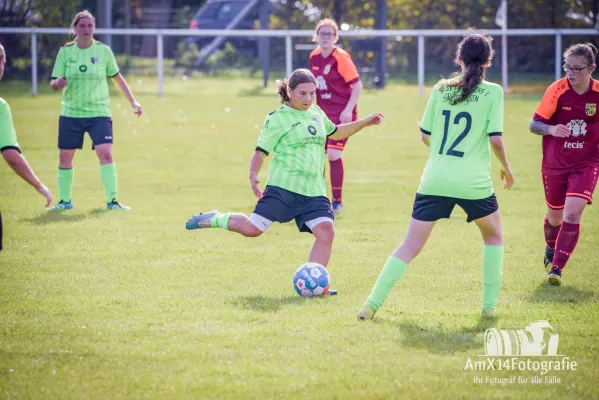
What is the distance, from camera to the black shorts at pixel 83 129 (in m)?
11.7

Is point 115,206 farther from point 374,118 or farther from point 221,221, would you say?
point 374,118

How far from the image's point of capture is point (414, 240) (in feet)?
20.9

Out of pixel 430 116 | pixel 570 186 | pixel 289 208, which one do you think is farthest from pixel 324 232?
pixel 570 186

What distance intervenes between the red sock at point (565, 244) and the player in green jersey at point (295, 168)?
6.21ft

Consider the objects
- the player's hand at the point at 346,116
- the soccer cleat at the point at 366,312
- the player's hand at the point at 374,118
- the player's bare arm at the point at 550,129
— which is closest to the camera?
the soccer cleat at the point at 366,312

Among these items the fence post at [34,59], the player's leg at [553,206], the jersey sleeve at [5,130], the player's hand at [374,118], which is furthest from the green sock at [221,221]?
the fence post at [34,59]

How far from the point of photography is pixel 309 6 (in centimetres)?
3519

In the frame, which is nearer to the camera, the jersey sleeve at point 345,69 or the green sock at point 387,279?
the green sock at point 387,279

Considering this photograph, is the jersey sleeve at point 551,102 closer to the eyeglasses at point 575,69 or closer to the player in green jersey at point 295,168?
the eyeglasses at point 575,69

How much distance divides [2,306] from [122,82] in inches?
222

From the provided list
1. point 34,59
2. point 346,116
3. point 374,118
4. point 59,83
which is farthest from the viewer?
point 34,59

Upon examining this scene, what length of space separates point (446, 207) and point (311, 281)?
1368 millimetres

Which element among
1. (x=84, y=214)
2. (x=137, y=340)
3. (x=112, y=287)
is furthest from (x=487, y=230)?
(x=84, y=214)

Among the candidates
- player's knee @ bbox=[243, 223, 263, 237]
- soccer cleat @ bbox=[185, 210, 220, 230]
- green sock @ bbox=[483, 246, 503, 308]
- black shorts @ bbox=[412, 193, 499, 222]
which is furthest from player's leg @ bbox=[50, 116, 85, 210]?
green sock @ bbox=[483, 246, 503, 308]
